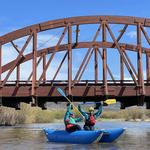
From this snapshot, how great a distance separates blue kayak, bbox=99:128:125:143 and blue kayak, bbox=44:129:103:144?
15.2 inches

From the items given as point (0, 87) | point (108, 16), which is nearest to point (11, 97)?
point (0, 87)

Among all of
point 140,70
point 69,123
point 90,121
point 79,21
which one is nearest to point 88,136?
point 90,121

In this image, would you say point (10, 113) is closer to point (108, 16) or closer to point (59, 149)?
point (108, 16)

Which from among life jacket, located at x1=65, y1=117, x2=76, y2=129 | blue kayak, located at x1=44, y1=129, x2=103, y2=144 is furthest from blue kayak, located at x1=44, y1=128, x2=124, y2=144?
life jacket, located at x1=65, y1=117, x2=76, y2=129

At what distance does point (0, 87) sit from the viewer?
1727 inches

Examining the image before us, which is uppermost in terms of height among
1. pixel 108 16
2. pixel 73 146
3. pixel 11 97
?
→ pixel 108 16

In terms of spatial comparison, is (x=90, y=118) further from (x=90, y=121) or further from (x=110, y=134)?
(x=110, y=134)

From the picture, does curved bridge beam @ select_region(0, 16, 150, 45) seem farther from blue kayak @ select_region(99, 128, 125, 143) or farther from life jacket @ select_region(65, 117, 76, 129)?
blue kayak @ select_region(99, 128, 125, 143)

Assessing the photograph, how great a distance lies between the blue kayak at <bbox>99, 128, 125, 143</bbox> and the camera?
32744 millimetres

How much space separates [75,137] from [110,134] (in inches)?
90.1

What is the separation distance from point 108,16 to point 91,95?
785 centimetres

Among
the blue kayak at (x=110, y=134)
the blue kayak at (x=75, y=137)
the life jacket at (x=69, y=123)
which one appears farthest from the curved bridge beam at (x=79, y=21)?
the blue kayak at (x=110, y=134)

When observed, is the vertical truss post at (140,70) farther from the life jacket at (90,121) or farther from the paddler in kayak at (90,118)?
the life jacket at (90,121)

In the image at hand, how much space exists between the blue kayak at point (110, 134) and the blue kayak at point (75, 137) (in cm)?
39
